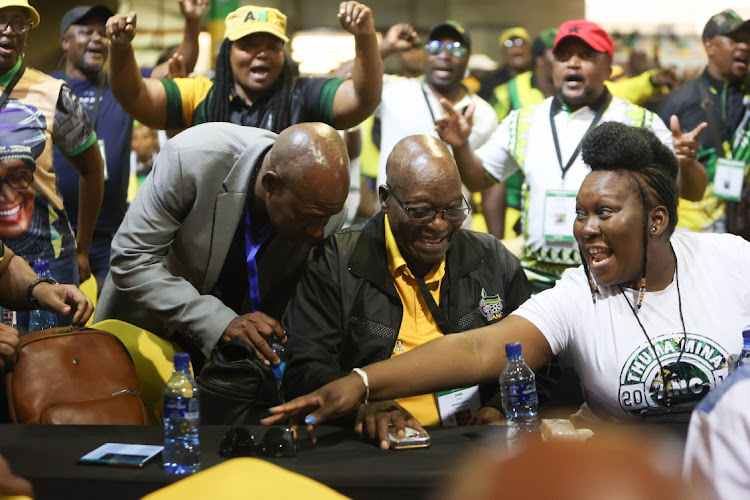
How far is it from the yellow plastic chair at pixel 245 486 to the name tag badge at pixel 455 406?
6.35 feet

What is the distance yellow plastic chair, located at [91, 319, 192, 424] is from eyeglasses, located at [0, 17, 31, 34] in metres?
1.24

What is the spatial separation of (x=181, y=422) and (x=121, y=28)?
1.90 m

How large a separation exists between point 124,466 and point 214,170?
3.81 ft

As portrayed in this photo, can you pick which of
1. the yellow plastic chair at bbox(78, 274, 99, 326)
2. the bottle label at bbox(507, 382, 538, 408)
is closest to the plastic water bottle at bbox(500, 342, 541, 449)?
the bottle label at bbox(507, 382, 538, 408)

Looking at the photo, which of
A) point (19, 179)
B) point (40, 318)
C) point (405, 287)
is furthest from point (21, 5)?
point (405, 287)

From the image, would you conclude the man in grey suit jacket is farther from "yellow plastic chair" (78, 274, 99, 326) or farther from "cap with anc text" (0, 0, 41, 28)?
"yellow plastic chair" (78, 274, 99, 326)

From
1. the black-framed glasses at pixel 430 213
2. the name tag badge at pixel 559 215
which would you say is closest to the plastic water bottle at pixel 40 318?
the black-framed glasses at pixel 430 213

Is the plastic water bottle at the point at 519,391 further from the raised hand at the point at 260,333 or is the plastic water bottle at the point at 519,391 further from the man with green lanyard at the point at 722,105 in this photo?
the man with green lanyard at the point at 722,105

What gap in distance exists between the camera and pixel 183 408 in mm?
2201

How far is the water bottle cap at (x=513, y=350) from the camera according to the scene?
241 centimetres

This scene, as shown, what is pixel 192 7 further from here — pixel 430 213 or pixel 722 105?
pixel 722 105

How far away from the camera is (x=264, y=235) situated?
3035 millimetres

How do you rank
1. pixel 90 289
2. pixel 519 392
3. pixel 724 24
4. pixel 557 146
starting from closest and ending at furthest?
pixel 519 392 < pixel 557 146 < pixel 90 289 < pixel 724 24

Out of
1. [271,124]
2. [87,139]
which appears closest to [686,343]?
[271,124]
